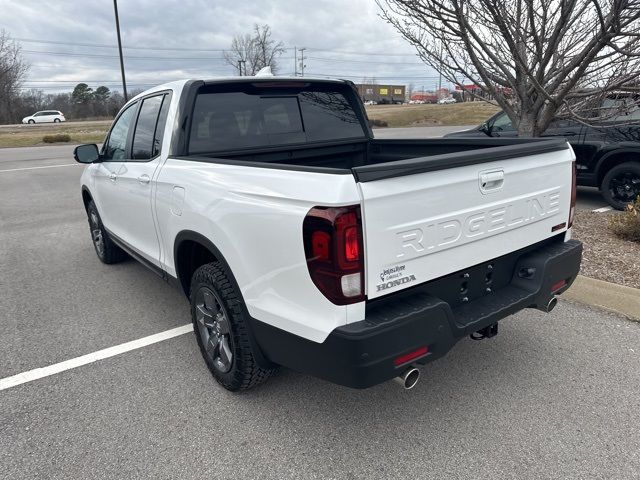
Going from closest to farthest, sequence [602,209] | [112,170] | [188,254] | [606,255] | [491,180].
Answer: [491,180] → [188,254] → [112,170] → [606,255] → [602,209]

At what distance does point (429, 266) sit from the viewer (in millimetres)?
2348

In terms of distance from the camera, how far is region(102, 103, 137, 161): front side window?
4406 mm

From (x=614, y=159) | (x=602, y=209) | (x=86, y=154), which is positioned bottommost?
(x=602, y=209)

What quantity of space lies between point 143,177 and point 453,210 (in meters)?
2.37

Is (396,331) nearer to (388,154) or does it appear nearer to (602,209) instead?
(388,154)

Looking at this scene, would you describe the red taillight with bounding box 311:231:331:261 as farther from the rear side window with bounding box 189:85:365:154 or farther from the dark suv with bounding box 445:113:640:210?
the dark suv with bounding box 445:113:640:210

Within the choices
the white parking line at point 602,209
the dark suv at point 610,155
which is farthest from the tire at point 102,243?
the white parking line at point 602,209

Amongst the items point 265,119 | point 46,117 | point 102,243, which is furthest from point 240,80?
point 46,117

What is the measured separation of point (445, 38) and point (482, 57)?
0.58 m

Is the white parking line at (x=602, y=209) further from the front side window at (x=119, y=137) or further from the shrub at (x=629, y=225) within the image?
the front side window at (x=119, y=137)

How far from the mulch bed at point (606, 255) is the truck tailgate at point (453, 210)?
2.23 m

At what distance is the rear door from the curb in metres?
3.61

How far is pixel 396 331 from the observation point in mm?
2156

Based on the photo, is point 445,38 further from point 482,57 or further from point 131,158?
point 131,158
